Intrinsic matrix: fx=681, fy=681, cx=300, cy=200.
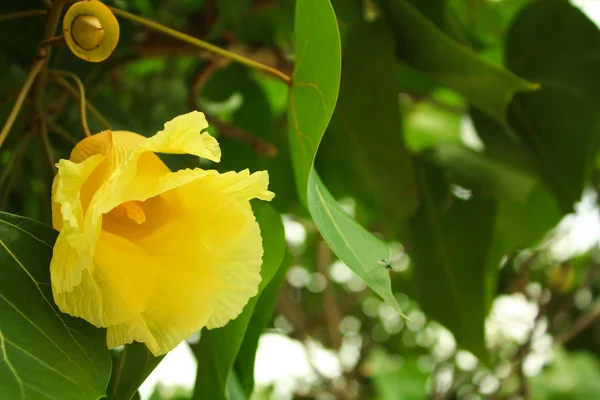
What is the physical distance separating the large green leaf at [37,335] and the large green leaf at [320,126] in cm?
12

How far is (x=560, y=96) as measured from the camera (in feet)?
2.19

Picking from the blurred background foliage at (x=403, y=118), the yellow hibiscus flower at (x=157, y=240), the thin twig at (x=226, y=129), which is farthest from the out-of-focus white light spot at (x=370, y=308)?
the yellow hibiscus flower at (x=157, y=240)

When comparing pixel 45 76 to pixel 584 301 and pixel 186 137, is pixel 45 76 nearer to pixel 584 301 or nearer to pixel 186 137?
pixel 186 137

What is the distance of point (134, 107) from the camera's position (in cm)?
79

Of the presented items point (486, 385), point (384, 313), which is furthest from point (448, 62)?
point (384, 313)

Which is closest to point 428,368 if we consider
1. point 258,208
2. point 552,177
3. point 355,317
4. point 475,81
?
point 355,317

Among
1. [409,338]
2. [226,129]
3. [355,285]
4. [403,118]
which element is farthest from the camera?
[409,338]

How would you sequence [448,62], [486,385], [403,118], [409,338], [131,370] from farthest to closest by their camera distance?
[409,338], [486,385], [403,118], [448,62], [131,370]

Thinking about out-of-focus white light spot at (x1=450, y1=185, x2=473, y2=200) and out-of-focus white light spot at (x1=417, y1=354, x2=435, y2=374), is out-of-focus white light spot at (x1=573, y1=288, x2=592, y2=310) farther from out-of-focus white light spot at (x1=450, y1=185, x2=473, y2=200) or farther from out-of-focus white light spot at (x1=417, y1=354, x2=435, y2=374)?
out-of-focus white light spot at (x1=450, y1=185, x2=473, y2=200)

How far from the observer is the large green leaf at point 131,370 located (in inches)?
14.4

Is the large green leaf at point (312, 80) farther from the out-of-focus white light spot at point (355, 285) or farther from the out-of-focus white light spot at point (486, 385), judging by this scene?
the out-of-focus white light spot at point (355, 285)

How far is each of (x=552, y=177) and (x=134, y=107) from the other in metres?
0.46

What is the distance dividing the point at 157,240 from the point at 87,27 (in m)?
0.10

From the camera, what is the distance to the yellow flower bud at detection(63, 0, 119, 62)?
317 mm
